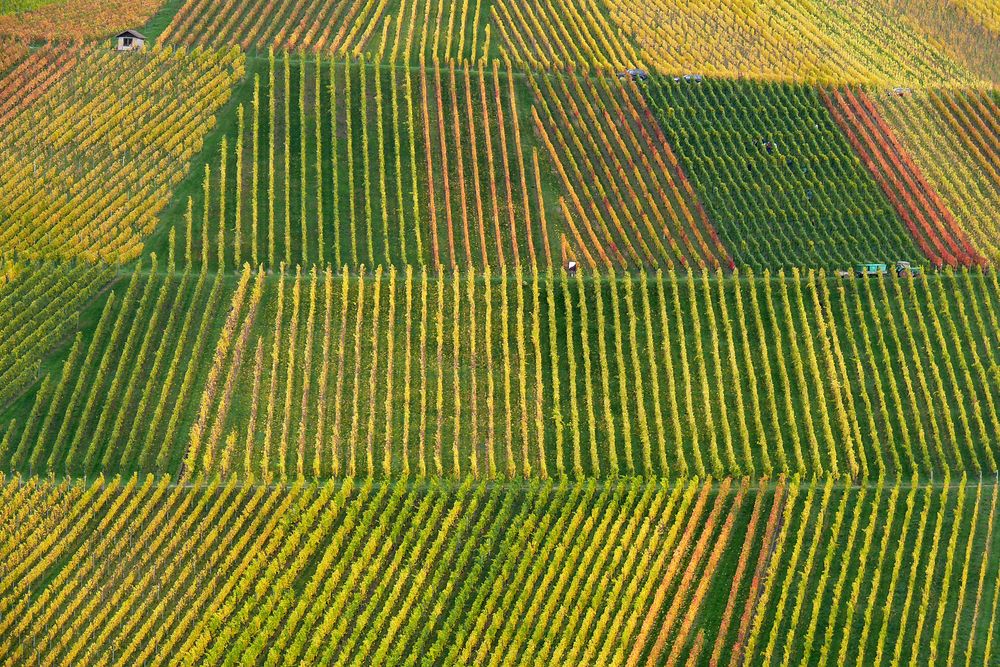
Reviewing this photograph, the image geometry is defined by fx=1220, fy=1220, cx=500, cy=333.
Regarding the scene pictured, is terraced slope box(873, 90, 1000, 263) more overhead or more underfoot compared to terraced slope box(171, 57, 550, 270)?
more underfoot

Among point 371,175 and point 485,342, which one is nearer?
point 485,342

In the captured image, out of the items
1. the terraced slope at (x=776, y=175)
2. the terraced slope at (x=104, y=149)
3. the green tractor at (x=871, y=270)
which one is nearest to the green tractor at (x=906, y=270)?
the green tractor at (x=871, y=270)

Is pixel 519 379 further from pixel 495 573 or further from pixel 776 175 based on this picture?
pixel 776 175

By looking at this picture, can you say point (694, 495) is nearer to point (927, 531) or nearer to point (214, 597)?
point (927, 531)

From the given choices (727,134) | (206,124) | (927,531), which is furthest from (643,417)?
(206,124)

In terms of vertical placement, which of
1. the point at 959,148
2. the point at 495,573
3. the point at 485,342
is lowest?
the point at 495,573

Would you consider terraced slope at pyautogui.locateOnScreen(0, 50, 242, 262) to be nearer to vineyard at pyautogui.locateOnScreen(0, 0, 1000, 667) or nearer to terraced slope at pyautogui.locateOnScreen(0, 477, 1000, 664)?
vineyard at pyautogui.locateOnScreen(0, 0, 1000, 667)

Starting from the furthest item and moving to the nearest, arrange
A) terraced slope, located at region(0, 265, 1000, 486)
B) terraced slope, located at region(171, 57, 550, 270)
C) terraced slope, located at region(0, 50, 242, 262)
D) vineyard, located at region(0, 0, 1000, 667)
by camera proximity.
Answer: terraced slope, located at region(171, 57, 550, 270)
terraced slope, located at region(0, 50, 242, 262)
terraced slope, located at region(0, 265, 1000, 486)
vineyard, located at region(0, 0, 1000, 667)

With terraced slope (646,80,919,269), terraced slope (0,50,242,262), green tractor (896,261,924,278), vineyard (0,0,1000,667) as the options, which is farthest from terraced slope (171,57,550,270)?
green tractor (896,261,924,278)

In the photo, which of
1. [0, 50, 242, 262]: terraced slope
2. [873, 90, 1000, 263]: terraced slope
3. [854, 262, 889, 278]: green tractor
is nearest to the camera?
[0, 50, 242, 262]: terraced slope

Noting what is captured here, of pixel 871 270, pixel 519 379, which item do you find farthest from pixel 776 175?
pixel 519 379
